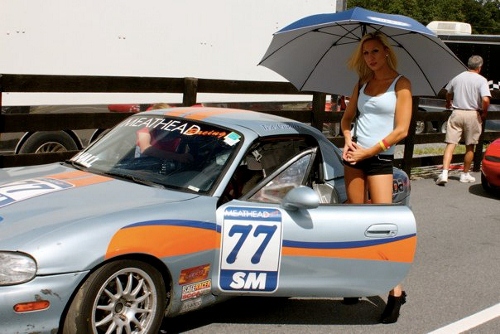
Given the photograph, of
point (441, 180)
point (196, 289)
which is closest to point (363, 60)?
point (196, 289)

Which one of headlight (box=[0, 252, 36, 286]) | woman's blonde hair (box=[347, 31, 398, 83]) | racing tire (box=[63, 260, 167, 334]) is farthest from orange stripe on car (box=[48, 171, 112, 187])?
woman's blonde hair (box=[347, 31, 398, 83])

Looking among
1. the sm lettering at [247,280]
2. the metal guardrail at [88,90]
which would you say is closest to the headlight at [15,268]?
the sm lettering at [247,280]

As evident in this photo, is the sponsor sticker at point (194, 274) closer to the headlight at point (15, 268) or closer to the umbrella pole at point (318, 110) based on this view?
the headlight at point (15, 268)

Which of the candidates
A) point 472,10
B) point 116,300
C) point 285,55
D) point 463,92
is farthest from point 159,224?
point 472,10

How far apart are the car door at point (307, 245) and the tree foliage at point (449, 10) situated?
156 ft

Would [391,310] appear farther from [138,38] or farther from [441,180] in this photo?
[441,180]

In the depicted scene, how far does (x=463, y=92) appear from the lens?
419 inches

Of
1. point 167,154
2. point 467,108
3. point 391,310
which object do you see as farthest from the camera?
point 467,108

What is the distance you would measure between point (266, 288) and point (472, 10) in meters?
59.2

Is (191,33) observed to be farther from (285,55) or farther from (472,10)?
(472,10)

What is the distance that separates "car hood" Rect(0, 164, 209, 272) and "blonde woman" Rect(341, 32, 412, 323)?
1266 mm

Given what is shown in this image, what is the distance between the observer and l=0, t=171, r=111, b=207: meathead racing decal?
157 inches

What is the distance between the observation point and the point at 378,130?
16.0 feet

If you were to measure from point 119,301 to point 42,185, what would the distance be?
39.8 inches
